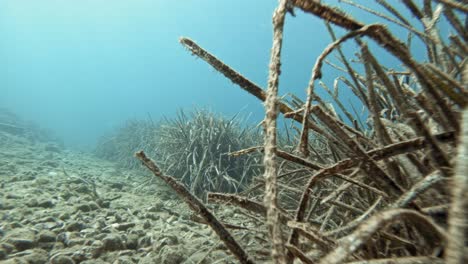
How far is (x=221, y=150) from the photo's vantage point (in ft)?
14.1

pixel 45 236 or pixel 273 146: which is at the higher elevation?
pixel 273 146

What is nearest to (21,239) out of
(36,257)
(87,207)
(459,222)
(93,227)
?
(36,257)

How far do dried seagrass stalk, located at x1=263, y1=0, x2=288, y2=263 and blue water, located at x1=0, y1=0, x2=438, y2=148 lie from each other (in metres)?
85.2

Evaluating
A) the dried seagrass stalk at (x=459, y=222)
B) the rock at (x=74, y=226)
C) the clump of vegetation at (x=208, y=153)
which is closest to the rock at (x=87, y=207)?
the rock at (x=74, y=226)

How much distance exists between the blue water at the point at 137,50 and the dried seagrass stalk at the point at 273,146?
280 feet

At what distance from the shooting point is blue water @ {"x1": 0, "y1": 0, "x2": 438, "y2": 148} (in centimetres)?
8869

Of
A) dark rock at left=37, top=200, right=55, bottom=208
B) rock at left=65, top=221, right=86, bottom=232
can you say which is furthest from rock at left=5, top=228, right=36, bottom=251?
dark rock at left=37, top=200, right=55, bottom=208

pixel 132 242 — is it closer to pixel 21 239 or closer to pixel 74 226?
pixel 74 226

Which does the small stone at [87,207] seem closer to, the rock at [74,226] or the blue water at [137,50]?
the rock at [74,226]

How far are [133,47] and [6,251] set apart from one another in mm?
114565

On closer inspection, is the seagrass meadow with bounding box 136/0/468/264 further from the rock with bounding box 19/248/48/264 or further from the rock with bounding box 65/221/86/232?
the rock with bounding box 65/221/86/232

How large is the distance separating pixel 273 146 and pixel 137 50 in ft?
379

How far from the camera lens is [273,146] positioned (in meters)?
0.41

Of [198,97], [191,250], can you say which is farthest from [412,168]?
[198,97]
